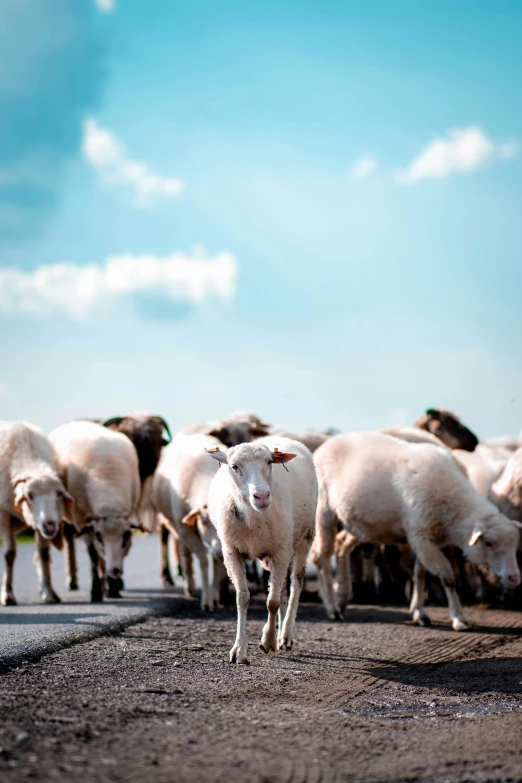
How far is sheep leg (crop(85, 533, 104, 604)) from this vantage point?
1241 centimetres

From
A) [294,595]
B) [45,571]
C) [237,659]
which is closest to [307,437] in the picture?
[45,571]

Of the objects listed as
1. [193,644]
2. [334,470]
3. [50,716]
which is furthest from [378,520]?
[50,716]

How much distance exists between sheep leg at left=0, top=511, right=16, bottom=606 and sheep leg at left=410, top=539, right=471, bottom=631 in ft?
17.0

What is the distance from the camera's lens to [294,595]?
29.3 feet

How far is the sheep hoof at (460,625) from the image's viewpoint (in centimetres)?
1055

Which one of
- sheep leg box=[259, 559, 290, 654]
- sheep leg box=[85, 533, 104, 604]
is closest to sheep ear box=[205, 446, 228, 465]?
sheep leg box=[259, 559, 290, 654]

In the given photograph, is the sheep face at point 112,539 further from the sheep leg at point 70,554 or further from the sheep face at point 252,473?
the sheep face at point 252,473

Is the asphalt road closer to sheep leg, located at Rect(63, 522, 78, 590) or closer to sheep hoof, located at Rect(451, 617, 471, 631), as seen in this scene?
sheep leg, located at Rect(63, 522, 78, 590)

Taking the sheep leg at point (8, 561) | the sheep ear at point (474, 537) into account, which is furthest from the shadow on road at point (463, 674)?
the sheep leg at point (8, 561)

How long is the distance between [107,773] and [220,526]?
393 cm

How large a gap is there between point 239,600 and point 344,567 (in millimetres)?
4503

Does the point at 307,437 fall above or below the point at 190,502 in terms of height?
above

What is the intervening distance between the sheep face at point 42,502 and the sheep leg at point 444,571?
14.8 ft

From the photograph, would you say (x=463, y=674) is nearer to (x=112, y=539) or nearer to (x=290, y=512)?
(x=290, y=512)
